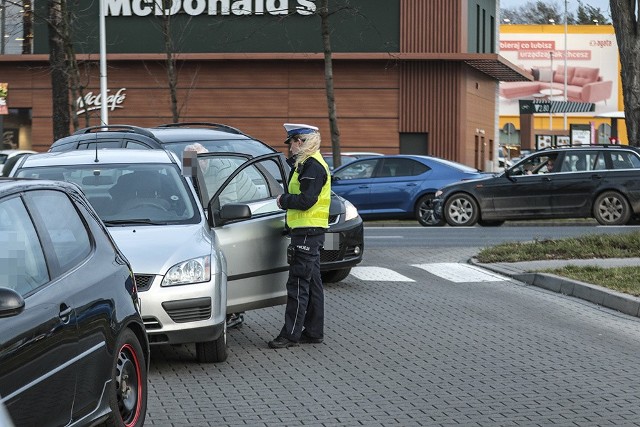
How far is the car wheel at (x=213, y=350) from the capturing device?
10508 mm

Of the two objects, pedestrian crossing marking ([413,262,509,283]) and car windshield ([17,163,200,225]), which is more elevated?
car windshield ([17,163,200,225])

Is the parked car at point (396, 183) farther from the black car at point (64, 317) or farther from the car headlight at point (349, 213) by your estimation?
the black car at point (64, 317)

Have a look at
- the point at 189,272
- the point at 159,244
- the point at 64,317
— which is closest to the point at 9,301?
the point at 64,317

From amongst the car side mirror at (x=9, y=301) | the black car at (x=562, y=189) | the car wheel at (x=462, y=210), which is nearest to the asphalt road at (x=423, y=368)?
the car side mirror at (x=9, y=301)

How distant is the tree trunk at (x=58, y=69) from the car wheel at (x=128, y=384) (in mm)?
24949

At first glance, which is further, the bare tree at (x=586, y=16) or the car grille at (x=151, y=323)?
the bare tree at (x=586, y=16)

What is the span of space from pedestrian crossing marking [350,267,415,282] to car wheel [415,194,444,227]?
10117mm

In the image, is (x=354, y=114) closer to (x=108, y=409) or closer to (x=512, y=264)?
(x=512, y=264)

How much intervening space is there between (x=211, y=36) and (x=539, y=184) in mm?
24163

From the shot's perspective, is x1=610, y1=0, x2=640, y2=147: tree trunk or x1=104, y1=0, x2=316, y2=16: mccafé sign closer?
x1=610, y1=0, x2=640, y2=147: tree trunk

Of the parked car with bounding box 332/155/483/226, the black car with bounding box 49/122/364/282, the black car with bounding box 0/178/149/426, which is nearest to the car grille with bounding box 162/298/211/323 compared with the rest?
the black car with bounding box 0/178/149/426

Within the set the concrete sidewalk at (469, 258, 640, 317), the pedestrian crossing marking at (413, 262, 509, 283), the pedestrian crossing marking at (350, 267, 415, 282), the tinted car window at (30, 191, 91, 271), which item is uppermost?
the tinted car window at (30, 191, 91, 271)

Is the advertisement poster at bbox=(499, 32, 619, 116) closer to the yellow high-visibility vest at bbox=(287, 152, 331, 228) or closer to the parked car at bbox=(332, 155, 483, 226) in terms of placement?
the parked car at bbox=(332, 155, 483, 226)

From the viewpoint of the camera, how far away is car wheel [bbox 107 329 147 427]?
709cm
